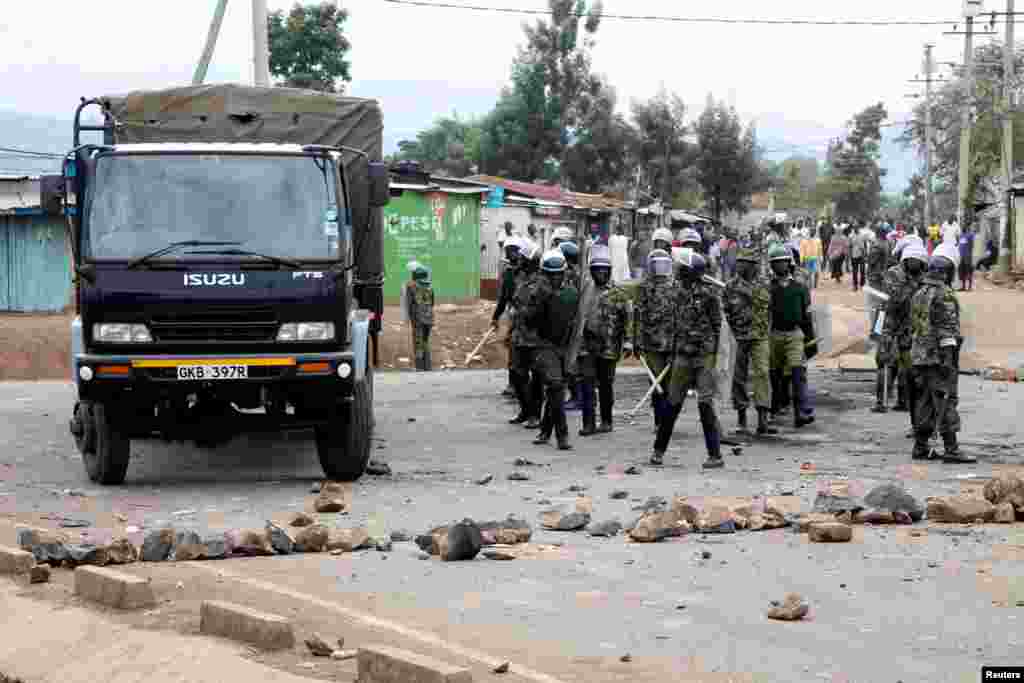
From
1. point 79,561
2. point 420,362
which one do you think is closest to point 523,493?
point 79,561

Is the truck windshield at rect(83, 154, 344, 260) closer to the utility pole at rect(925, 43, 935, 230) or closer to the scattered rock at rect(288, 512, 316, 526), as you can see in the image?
the scattered rock at rect(288, 512, 316, 526)

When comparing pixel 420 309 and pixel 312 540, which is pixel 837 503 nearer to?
pixel 312 540

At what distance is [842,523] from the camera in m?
9.95

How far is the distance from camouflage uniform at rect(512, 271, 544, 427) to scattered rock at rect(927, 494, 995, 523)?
5240mm

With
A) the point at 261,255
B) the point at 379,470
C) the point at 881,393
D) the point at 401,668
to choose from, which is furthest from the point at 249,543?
the point at 881,393

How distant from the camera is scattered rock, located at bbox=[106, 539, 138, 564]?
927 centimetres

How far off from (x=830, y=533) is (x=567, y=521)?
170cm

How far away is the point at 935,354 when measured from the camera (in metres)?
13.5

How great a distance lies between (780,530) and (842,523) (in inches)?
18.6

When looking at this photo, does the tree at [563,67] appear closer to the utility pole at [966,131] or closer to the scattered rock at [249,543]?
the utility pole at [966,131]

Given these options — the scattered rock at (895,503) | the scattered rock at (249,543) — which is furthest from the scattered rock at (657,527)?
the scattered rock at (249,543)

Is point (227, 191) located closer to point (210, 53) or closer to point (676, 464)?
point (676, 464)

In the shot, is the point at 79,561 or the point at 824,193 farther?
the point at 824,193

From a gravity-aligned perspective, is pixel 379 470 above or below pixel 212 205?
below
